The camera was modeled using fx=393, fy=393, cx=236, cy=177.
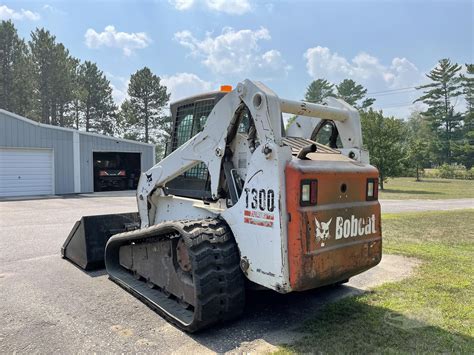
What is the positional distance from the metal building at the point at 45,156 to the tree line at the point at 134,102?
14.1m

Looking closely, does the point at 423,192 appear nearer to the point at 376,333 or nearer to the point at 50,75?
the point at 376,333

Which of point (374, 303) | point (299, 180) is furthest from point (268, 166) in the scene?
point (374, 303)

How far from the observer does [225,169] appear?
4.03 metres

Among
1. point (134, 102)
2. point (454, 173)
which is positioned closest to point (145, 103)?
point (134, 102)

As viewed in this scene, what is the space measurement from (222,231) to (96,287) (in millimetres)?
2246

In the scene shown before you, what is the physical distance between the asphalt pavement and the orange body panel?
691mm

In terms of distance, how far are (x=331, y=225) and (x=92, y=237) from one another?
3865 mm

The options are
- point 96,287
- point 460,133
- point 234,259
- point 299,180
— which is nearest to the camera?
point 299,180

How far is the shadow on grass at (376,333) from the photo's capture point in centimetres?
318

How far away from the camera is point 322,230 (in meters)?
3.34

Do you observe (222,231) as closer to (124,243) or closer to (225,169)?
(225,169)

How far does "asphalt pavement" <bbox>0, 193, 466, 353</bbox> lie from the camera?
3.35 meters

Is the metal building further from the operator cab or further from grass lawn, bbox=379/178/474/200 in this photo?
the operator cab

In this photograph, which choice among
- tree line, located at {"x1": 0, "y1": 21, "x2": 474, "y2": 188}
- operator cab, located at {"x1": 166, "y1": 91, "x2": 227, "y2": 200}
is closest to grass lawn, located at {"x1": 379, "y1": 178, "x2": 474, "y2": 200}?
tree line, located at {"x1": 0, "y1": 21, "x2": 474, "y2": 188}
